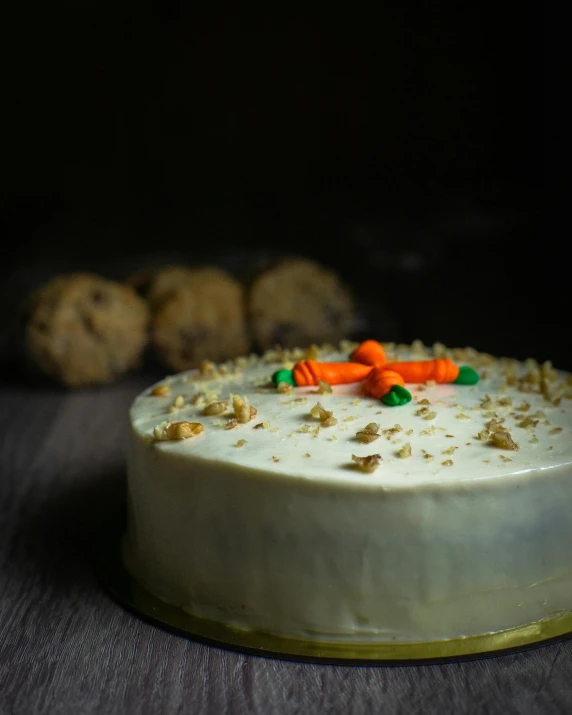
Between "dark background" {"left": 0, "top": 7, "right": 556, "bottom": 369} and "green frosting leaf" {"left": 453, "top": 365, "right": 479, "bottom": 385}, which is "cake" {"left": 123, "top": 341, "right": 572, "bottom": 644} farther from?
"dark background" {"left": 0, "top": 7, "right": 556, "bottom": 369}

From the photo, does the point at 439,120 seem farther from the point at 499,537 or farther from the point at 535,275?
the point at 499,537

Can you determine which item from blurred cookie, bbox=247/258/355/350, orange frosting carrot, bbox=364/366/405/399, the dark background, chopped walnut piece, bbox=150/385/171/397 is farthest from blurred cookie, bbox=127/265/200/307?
orange frosting carrot, bbox=364/366/405/399

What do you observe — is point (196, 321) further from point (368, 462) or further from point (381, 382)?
point (368, 462)

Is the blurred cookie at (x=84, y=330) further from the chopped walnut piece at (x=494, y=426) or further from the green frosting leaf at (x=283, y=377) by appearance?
the chopped walnut piece at (x=494, y=426)

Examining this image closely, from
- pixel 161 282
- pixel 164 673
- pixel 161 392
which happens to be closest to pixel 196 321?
pixel 161 282

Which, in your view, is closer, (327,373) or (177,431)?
(177,431)

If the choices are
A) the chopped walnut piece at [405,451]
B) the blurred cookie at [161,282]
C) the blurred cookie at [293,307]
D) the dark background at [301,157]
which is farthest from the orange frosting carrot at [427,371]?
the blurred cookie at [161,282]

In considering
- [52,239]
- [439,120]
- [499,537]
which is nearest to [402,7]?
[439,120]
